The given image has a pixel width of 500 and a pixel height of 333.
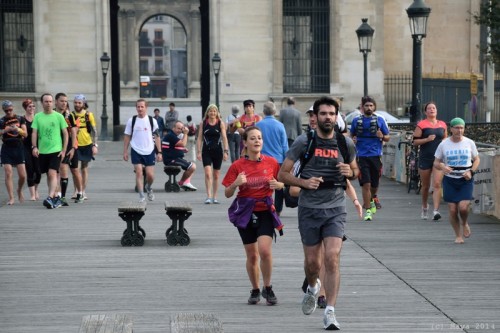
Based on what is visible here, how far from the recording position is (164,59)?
143000 mm

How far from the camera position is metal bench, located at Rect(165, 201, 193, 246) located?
16.7 metres

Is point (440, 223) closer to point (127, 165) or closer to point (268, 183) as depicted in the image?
point (268, 183)

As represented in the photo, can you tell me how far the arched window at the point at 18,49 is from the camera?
4781 centimetres

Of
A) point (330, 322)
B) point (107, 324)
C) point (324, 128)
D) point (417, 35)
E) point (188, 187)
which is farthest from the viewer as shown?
point (417, 35)

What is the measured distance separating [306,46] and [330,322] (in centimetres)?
3807

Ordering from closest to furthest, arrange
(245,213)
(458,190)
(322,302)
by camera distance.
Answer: (322,302)
(245,213)
(458,190)

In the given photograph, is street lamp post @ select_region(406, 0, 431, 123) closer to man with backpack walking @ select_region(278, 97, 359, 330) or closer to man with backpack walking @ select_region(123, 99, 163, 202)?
man with backpack walking @ select_region(123, 99, 163, 202)

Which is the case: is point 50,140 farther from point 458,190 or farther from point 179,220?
point 458,190

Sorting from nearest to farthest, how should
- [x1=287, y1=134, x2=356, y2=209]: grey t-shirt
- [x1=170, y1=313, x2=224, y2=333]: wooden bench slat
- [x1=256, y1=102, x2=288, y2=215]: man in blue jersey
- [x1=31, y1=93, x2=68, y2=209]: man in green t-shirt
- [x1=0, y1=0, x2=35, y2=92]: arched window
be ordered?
[x1=170, y1=313, x2=224, y2=333]: wooden bench slat < [x1=287, y1=134, x2=356, y2=209]: grey t-shirt < [x1=256, y1=102, x2=288, y2=215]: man in blue jersey < [x1=31, y1=93, x2=68, y2=209]: man in green t-shirt < [x1=0, y1=0, x2=35, y2=92]: arched window

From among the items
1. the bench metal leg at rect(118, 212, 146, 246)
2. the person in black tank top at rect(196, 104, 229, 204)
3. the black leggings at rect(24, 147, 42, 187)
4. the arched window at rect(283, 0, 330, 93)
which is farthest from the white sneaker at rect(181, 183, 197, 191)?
the arched window at rect(283, 0, 330, 93)

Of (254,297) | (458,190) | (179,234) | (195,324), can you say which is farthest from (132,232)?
(195,324)

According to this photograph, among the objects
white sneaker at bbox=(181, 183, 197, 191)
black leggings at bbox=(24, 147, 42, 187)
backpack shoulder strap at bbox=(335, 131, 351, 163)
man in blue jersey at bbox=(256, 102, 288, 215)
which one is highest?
backpack shoulder strap at bbox=(335, 131, 351, 163)

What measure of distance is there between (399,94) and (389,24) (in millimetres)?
3939

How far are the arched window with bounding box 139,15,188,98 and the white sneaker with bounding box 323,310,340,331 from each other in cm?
10398
